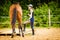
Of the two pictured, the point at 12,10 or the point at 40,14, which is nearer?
the point at 12,10

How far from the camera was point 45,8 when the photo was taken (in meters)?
17.2

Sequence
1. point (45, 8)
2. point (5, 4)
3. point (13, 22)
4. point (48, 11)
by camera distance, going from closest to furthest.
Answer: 1. point (13, 22)
2. point (48, 11)
3. point (45, 8)
4. point (5, 4)

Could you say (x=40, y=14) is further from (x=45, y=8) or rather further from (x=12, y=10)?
(x=12, y=10)

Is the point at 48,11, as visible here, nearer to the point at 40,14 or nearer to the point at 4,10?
the point at 40,14

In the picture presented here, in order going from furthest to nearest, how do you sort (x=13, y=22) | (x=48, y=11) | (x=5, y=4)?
1. (x=5, y=4)
2. (x=48, y=11)
3. (x=13, y=22)

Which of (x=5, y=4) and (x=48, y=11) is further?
(x=5, y=4)

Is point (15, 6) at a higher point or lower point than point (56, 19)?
higher

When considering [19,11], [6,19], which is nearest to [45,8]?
[6,19]

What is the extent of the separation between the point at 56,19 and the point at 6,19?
12.0ft

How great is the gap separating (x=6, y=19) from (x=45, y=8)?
3079 mm

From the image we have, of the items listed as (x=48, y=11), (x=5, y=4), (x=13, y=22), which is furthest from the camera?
(x=5, y=4)

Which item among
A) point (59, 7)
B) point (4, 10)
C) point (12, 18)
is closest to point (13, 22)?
point (12, 18)

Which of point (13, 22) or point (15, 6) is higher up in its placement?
point (15, 6)

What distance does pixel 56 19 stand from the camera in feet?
53.1
